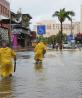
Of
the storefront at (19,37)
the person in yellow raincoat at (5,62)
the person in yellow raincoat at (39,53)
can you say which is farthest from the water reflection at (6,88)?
the storefront at (19,37)

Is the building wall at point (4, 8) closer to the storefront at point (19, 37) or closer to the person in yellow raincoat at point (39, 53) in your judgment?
the storefront at point (19, 37)

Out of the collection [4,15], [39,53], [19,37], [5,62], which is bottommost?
[19,37]

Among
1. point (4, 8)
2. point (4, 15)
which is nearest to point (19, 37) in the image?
point (4, 8)

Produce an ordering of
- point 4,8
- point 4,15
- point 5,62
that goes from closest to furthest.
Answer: point 5,62 < point 4,15 < point 4,8

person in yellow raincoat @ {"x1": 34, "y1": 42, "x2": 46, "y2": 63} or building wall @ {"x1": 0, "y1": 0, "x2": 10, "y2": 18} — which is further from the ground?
building wall @ {"x1": 0, "y1": 0, "x2": 10, "y2": 18}

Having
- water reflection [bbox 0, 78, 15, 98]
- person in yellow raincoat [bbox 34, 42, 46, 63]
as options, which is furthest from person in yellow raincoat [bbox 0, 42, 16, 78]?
person in yellow raincoat [bbox 34, 42, 46, 63]

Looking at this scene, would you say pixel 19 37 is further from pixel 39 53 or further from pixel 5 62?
pixel 5 62

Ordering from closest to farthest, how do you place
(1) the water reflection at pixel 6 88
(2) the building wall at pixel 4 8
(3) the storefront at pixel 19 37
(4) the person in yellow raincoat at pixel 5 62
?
1. (1) the water reflection at pixel 6 88
2. (4) the person in yellow raincoat at pixel 5 62
3. (2) the building wall at pixel 4 8
4. (3) the storefront at pixel 19 37

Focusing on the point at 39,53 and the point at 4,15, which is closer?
the point at 39,53

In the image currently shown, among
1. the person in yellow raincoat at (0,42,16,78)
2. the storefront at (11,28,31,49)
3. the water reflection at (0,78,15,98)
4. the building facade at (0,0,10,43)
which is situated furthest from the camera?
the storefront at (11,28,31,49)

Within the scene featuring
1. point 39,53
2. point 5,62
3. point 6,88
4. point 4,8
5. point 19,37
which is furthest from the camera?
point 19,37

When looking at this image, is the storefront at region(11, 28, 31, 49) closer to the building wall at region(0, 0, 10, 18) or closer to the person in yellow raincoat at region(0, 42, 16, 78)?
the building wall at region(0, 0, 10, 18)

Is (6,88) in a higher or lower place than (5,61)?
lower

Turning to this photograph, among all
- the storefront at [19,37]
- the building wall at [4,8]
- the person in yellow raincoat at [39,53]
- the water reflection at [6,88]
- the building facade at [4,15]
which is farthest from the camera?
the storefront at [19,37]
